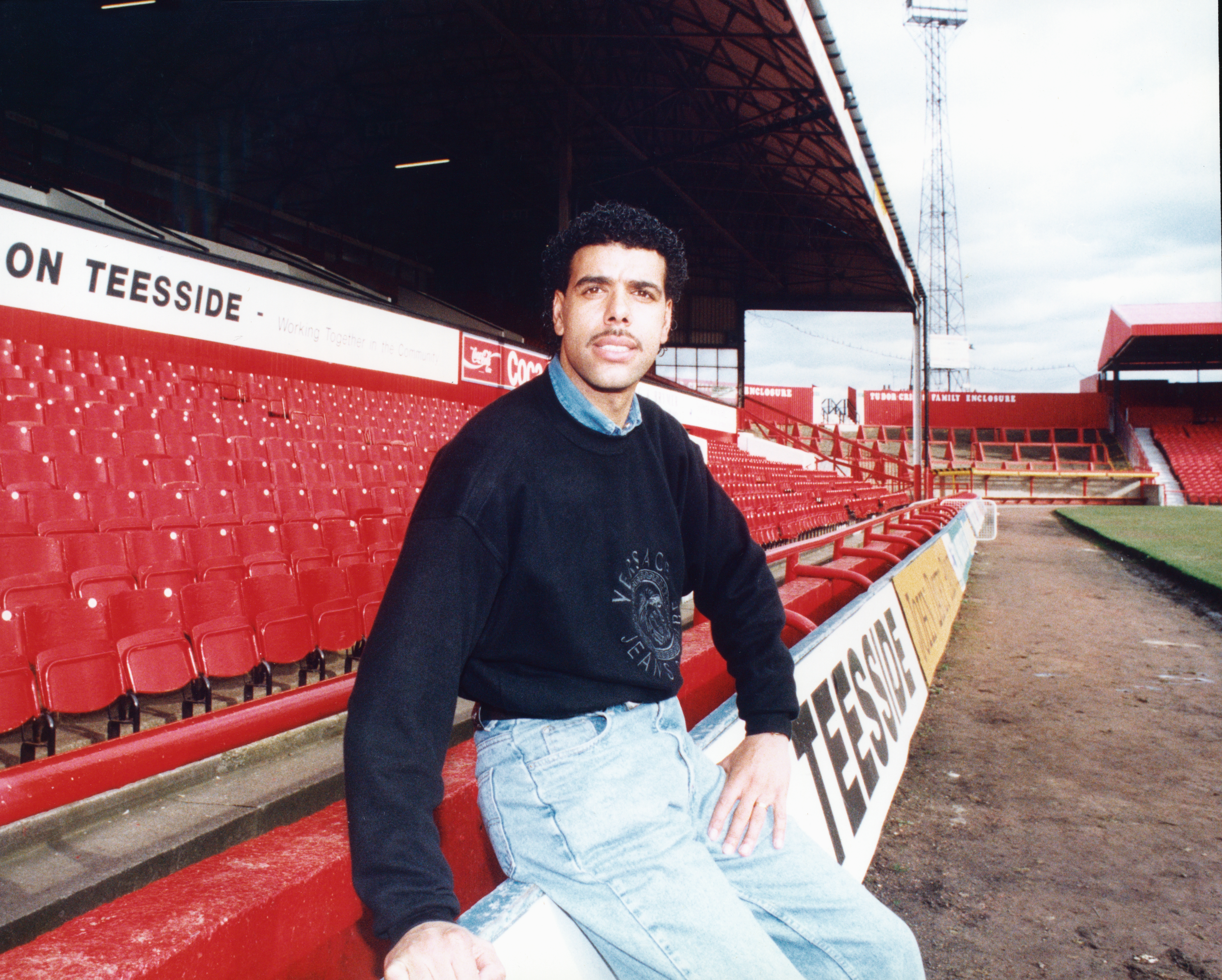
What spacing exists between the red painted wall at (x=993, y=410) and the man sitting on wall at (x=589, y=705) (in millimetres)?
35609

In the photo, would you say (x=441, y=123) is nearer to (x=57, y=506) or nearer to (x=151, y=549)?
(x=57, y=506)

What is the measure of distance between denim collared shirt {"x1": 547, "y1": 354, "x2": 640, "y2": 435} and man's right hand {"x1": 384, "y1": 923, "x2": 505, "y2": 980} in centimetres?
84

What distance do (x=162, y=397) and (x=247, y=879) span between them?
8.29 metres

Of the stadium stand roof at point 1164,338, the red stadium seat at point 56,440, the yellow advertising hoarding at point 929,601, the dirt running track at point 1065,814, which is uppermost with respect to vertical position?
the stadium stand roof at point 1164,338

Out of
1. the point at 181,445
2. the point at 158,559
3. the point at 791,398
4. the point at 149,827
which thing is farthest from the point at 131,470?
the point at 791,398

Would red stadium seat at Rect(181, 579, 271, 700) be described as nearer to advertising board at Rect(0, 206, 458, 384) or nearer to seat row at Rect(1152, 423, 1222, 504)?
advertising board at Rect(0, 206, 458, 384)

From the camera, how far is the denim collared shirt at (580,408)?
1469 millimetres

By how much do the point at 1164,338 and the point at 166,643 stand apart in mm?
35955

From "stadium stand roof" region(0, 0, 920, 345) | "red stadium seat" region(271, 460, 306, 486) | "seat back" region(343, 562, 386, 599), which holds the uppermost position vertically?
"stadium stand roof" region(0, 0, 920, 345)

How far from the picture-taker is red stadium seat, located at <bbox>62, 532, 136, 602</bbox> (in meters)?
3.97

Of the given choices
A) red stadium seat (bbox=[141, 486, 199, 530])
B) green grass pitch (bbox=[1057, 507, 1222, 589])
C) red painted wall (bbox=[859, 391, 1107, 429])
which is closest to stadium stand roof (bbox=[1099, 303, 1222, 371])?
red painted wall (bbox=[859, 391, 1107, 429])

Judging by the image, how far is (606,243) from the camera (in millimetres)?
1587

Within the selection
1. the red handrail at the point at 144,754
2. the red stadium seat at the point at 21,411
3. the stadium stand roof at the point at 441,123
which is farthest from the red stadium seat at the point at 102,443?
the stadium stand roof at the point at 441,123

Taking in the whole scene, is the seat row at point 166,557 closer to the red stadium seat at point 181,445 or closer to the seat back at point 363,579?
the seat back at point 363,579
